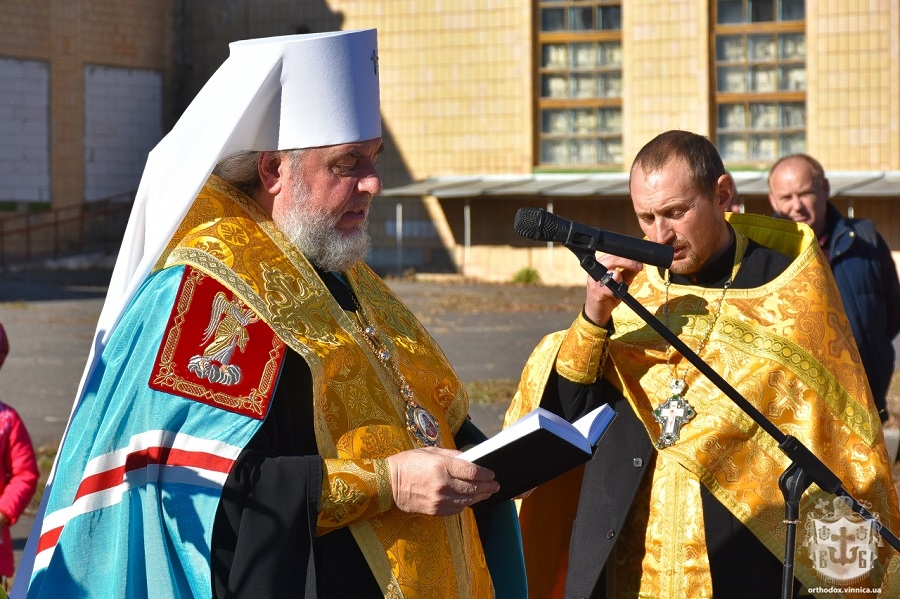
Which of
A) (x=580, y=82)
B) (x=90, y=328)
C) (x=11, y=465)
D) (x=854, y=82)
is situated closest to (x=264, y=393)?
(x=11, y=465)

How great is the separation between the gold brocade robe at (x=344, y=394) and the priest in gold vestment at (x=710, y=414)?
787 millimetres

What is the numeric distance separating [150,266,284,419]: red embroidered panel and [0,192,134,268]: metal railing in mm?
22697

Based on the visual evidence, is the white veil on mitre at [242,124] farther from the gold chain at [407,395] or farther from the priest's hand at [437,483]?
the priest's hand at [437,483]

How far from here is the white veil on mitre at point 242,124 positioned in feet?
9.74

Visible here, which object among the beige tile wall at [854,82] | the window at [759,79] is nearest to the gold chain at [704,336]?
the beige tile wall at [854,82]

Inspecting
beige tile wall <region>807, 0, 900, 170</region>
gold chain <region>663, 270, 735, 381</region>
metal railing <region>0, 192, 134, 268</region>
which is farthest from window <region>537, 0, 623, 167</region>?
gold chain <region>663, 270, 735, 381</region>

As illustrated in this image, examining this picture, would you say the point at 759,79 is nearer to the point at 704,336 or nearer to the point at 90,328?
the point at 90,328

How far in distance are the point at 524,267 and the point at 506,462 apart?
2096 cm

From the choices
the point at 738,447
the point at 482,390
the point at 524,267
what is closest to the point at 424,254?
the point at 524,267

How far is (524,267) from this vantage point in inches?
938

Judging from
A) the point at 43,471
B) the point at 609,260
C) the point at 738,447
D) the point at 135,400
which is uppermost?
the point at 609,260

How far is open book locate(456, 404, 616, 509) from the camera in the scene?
2.80 m

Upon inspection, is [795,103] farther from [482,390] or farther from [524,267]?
[482,390]

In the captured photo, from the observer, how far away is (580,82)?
938 inches
